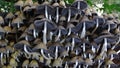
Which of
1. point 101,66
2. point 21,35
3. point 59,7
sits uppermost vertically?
point 59,7

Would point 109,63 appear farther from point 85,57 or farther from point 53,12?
point 53,12

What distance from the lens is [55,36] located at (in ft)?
9.63

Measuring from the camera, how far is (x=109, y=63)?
312 cm

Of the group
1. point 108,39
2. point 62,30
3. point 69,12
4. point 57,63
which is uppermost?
point 69,12

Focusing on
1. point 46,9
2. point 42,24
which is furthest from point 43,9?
point 42,24

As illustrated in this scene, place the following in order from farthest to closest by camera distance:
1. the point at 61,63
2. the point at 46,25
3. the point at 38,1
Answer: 1. the point at 38,1
2. the point at 61,63
3. the point at 46,25

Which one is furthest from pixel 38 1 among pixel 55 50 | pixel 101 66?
pixel 101 66

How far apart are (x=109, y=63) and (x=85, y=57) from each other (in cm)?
24

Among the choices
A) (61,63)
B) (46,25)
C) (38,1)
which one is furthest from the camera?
(38,1)

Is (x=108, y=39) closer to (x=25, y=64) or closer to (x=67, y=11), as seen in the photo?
(x=67, y=11)

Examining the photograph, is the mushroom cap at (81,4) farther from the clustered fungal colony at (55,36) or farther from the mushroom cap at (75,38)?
the mushroom cap at (75,38)

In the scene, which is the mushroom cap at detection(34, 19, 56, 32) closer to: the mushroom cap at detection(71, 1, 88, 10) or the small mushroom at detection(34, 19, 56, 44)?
the small mushroom at detection(34, 19, 56, 44)

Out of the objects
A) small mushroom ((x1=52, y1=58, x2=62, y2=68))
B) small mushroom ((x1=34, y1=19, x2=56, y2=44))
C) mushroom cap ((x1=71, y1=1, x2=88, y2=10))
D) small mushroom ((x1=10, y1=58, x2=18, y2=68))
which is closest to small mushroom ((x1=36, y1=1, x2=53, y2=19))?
small mushroom ((x1=34, y1=19, x2=56, y2=44))

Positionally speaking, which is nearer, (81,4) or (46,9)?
(46,9)
